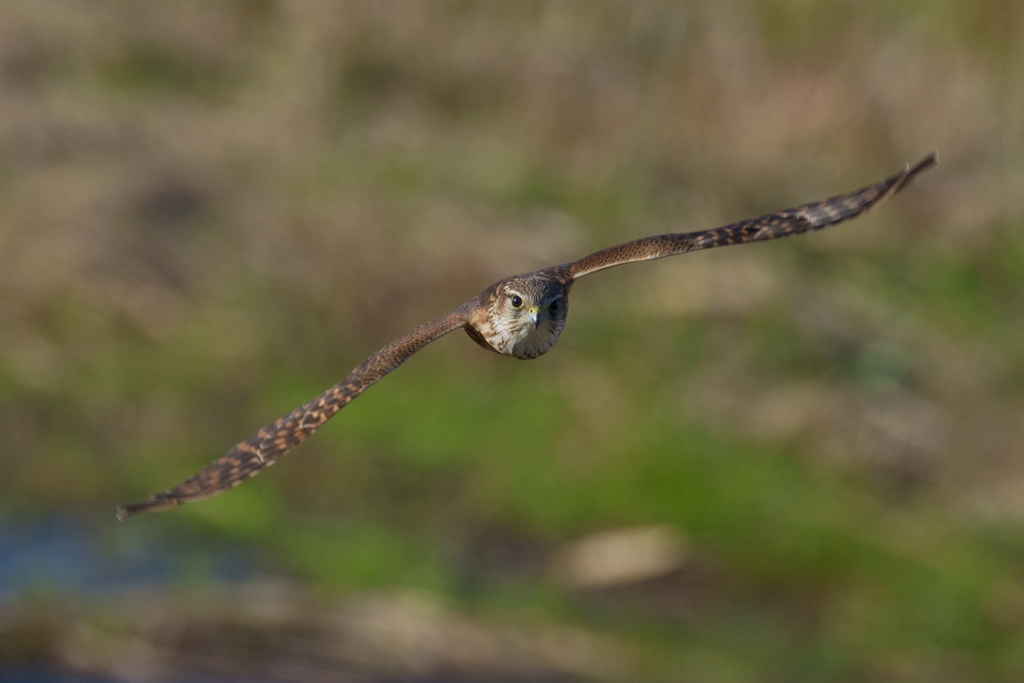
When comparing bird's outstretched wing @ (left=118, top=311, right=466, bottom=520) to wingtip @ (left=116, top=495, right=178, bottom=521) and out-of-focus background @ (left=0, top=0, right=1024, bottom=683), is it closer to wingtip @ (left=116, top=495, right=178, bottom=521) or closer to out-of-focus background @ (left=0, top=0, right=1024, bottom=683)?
wingtip @ (left=116, top=495, right=178, bottom=521)

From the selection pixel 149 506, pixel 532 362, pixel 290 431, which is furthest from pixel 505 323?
pixel 532 362

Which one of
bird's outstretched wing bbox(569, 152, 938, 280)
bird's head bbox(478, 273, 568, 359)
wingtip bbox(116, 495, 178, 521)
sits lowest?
wingtip bbox(116, 495, 178, 521)

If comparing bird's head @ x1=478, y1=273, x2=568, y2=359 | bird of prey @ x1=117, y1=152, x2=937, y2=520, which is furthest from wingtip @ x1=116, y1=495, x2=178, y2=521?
bird's head @ x1=478, y1=273, x2=568, y2=359

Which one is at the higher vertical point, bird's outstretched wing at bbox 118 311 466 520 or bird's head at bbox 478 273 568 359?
bird's head at bbox 478 273 568 359

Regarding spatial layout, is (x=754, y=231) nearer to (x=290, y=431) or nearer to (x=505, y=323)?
(x=505, y=323)

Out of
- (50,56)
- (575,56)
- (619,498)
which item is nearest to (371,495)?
(619,498)

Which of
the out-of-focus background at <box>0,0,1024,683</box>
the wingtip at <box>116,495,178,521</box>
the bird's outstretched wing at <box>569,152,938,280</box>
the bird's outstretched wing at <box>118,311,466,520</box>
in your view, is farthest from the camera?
the out-of-focus background at <box>0,0,1024,683</box>
